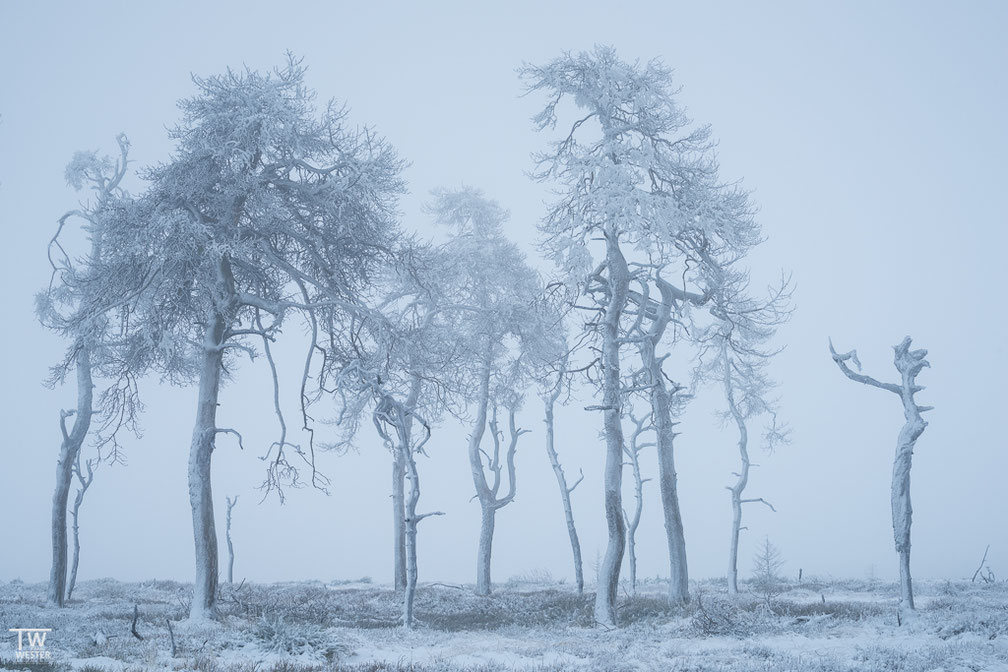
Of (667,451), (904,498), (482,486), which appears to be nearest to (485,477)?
(482,486)

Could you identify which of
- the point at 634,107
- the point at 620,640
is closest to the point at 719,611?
the point at 620,640

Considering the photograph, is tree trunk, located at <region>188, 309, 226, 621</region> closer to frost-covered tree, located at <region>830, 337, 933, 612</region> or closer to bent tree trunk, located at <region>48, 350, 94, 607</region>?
bent tree trunk, located at <region>48, 350, 94, 607</region>

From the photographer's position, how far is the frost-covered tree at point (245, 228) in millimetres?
15430

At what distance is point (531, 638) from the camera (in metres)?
14.4

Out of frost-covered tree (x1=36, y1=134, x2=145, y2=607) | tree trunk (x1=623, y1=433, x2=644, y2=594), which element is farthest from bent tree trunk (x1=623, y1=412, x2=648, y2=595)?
frost-covered tree (x1=36, y1=134, x2=145, y2=607)

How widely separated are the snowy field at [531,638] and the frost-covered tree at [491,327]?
6119mm

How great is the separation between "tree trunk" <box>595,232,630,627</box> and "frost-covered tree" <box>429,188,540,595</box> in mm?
7102

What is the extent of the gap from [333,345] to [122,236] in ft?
16.2

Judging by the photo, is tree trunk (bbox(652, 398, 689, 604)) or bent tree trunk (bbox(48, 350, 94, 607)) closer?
tree trunk (bbox(652, 398, 689, 604))

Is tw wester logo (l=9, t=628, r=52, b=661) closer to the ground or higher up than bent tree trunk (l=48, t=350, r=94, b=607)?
closer to the ground

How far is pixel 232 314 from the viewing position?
1675cm

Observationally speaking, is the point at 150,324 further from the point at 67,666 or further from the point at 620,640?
the point at 620,640

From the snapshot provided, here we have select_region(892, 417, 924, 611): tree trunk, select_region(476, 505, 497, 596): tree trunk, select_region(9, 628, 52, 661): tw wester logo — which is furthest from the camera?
select_region(476, 505, 497, 596): tree trunk

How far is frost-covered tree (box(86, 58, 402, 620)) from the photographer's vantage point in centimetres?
1543
